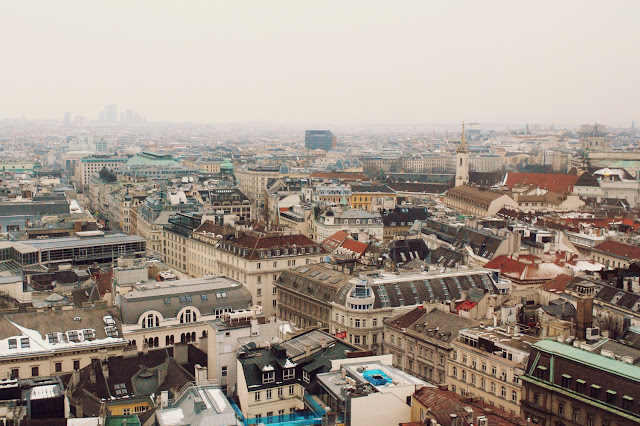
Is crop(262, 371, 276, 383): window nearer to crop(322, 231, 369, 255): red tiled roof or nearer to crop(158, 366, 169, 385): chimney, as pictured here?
crop(158, 366, 169, 385): chimney

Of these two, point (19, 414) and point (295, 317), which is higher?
point (19, 414)

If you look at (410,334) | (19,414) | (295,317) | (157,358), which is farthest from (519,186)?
(19,414)

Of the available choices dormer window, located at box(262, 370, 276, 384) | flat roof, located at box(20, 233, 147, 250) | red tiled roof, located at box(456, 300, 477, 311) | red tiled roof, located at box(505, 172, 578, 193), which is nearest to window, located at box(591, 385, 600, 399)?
dormer window, located at box(262, 370, 276, 384)

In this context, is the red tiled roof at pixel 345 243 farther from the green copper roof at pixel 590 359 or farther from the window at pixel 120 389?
the green copper roof at pixel 590 359

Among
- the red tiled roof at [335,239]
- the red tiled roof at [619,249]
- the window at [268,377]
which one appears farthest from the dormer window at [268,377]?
the red tiled roof at [619,249]

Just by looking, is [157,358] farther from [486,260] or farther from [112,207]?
[112,207]

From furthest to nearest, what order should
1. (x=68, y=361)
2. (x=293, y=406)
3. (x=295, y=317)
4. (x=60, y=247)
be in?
(x=60, y=247)
(x=295, y=317)
(x=68, y=361)
(x=293, y=406)

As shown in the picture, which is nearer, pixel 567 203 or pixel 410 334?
pixel 410 334
